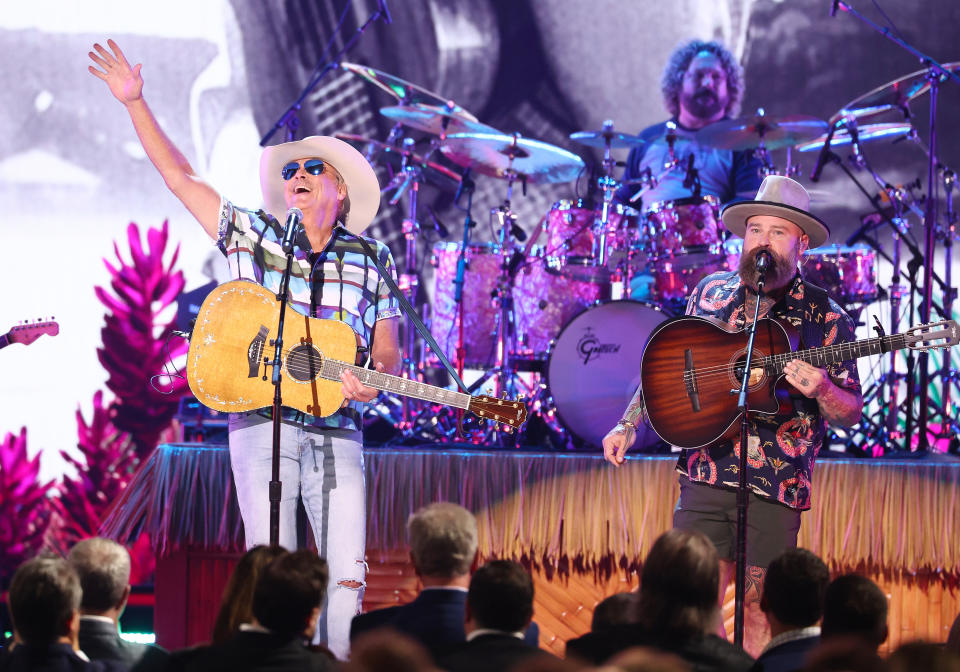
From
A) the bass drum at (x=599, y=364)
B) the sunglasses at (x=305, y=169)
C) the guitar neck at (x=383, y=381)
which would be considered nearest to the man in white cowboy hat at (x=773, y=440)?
the guitar neck at (x=383, y=381)

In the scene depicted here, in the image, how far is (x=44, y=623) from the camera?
107 inches

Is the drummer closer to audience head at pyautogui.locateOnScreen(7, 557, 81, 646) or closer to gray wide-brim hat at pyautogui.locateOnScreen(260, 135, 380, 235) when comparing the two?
gray wide-brim hat at pyautogui.locateOnScreen(260, 135, 380, 235)

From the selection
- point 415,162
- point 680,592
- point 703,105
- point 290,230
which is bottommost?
point 680,592

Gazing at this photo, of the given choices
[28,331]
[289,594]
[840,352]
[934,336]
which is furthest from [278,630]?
[28,331]

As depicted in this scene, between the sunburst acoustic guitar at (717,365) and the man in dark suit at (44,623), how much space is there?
104 inches

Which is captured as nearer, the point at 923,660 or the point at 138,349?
the point at 923,660

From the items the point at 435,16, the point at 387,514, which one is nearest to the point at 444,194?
the point at 435,16

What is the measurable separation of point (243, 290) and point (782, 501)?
7.97 ft

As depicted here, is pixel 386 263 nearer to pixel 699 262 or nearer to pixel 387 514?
pixel 387 514

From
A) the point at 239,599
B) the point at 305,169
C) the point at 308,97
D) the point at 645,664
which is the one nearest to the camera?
the point at 645,664

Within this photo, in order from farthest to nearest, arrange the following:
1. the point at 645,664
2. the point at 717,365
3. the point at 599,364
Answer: the point at 599,364 → the point at 717,365 → the point at 645,664

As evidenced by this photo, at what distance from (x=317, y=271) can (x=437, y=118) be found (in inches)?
128

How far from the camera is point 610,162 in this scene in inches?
318

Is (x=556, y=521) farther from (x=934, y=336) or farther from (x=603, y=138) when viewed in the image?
(x=603, y=138)
